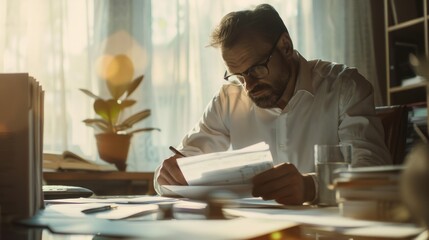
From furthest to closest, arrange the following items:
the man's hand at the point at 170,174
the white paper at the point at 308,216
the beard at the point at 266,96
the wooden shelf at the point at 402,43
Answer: the wooden shelf at the point at 402,43 < the beard at the point at 266,96 < the man's hand at the point at 170,174 < the white paper at the point at 308,216

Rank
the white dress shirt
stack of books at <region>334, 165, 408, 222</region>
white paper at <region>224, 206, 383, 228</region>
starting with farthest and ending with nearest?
the white dress shirt, white paper at <region>224, 206, 383, 228</region>, stack of books at <region>334, 165, 408, 222</region>

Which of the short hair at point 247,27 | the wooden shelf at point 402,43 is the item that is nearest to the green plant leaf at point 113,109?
the short hair at point 247,27

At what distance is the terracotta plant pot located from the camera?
2.24 m

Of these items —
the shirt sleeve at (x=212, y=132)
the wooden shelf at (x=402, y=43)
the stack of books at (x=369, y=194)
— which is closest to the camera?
the stack of books at (x=369, y=194)

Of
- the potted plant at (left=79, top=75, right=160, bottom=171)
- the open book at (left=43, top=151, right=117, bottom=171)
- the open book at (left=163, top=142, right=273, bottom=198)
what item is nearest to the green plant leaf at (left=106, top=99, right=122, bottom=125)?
the potted plant at (left=79, top=75, right=160, bottom=171)

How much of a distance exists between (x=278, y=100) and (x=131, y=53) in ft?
3.71

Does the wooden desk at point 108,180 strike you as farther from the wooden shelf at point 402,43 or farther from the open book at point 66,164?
the wooden shelf at point 402,43

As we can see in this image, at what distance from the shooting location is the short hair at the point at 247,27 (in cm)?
168

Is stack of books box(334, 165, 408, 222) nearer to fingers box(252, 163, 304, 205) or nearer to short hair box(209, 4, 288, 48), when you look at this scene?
fingers box(252, 163, 304, 205)

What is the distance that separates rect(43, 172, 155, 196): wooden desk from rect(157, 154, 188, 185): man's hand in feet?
2.17

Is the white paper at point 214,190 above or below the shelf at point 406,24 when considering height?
below

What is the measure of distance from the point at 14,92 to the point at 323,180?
23.6 inches

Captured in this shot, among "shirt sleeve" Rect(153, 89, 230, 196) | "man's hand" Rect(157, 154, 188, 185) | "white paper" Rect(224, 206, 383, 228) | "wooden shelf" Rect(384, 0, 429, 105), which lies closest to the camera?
"white paper" Rect(224, 206, 383, 228)

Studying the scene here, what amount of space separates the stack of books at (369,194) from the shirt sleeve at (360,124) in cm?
62
